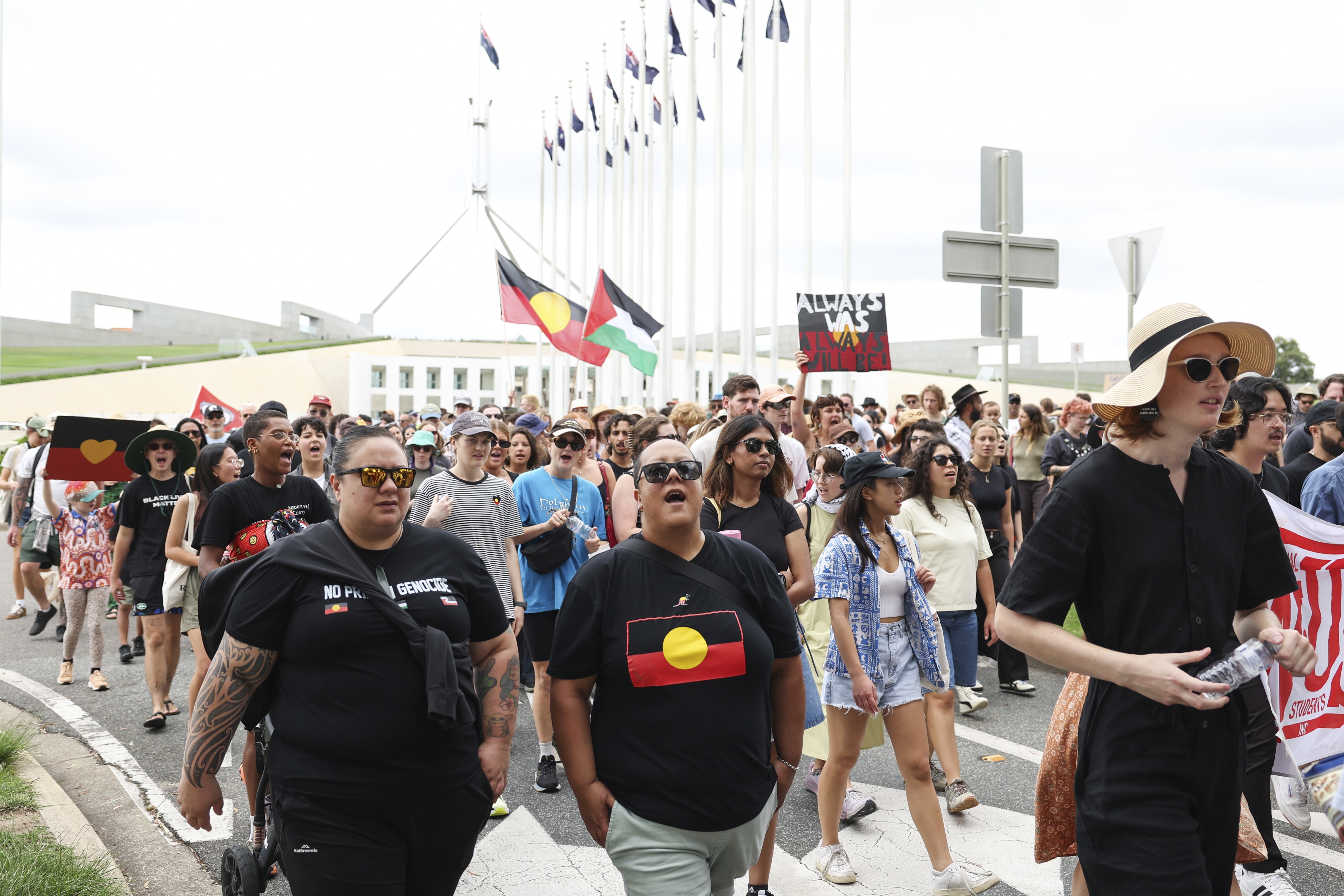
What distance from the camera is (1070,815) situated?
313cm

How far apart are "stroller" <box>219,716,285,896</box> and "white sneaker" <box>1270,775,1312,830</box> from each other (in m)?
4.30

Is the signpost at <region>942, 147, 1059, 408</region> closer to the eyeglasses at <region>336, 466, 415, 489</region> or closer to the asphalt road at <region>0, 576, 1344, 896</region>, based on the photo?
the asphalt road at <region>0, 576, 1344, 896</region>

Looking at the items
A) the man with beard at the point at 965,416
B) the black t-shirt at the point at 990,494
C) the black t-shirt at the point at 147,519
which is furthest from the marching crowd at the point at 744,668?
the man with beard at the point at 965,416

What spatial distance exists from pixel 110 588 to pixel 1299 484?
7925mm

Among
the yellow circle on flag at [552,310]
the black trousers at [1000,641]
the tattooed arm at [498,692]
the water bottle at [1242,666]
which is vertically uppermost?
the yellow circle on flag at [552,310]

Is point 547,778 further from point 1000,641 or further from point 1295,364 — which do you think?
point 1295,364

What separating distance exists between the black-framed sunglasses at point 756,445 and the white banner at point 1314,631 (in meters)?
2.05

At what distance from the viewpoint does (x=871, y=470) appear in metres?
4.89

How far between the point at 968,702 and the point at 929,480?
1716 millimetres

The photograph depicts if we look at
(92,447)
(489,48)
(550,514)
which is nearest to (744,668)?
(550,514)

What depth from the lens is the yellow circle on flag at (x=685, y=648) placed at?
306 centimetres

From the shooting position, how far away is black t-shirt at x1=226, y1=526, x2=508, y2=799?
3.06m

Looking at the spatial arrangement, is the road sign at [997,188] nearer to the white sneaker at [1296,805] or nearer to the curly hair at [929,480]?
the curly hair at [929,480]

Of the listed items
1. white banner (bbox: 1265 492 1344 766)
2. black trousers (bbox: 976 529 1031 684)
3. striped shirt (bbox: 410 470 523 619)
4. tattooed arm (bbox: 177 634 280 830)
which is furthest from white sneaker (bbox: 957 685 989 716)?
tattooed arm (bbox: 177 634 280 830)
